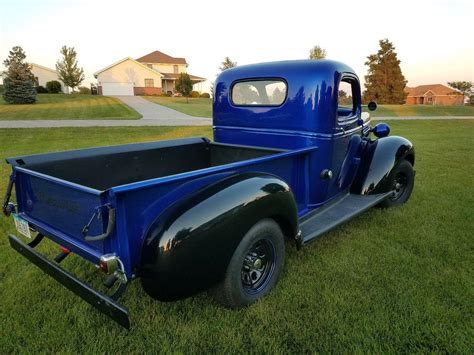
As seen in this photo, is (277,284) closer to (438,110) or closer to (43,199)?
(43,199)

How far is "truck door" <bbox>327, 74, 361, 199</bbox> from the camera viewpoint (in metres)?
3.64

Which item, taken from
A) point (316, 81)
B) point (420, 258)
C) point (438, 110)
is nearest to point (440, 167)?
point (420, 258)

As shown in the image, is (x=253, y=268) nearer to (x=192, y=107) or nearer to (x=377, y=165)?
(x=377, y=165)

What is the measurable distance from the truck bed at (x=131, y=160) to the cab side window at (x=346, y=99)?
3.44 ft

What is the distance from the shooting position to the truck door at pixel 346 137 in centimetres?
364

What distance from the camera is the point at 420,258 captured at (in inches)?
130

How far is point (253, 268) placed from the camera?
8.63 ft

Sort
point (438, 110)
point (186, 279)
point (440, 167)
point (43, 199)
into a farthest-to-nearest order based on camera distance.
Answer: point (438, 110), point (440, 167), point (43, 199), point (186, 279)

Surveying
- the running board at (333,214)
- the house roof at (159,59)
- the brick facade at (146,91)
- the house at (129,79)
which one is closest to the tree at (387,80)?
the house at (129,79)

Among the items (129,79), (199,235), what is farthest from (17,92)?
(199,235)

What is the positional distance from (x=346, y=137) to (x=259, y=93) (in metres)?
1.07

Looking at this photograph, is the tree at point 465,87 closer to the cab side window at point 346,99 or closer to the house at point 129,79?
the house at point 129,79

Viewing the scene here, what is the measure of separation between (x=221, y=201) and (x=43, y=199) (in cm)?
130

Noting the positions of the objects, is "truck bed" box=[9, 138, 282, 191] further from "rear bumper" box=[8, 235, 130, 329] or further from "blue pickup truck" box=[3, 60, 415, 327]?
"rear bumper" box=[8, 235, 130, 329]
